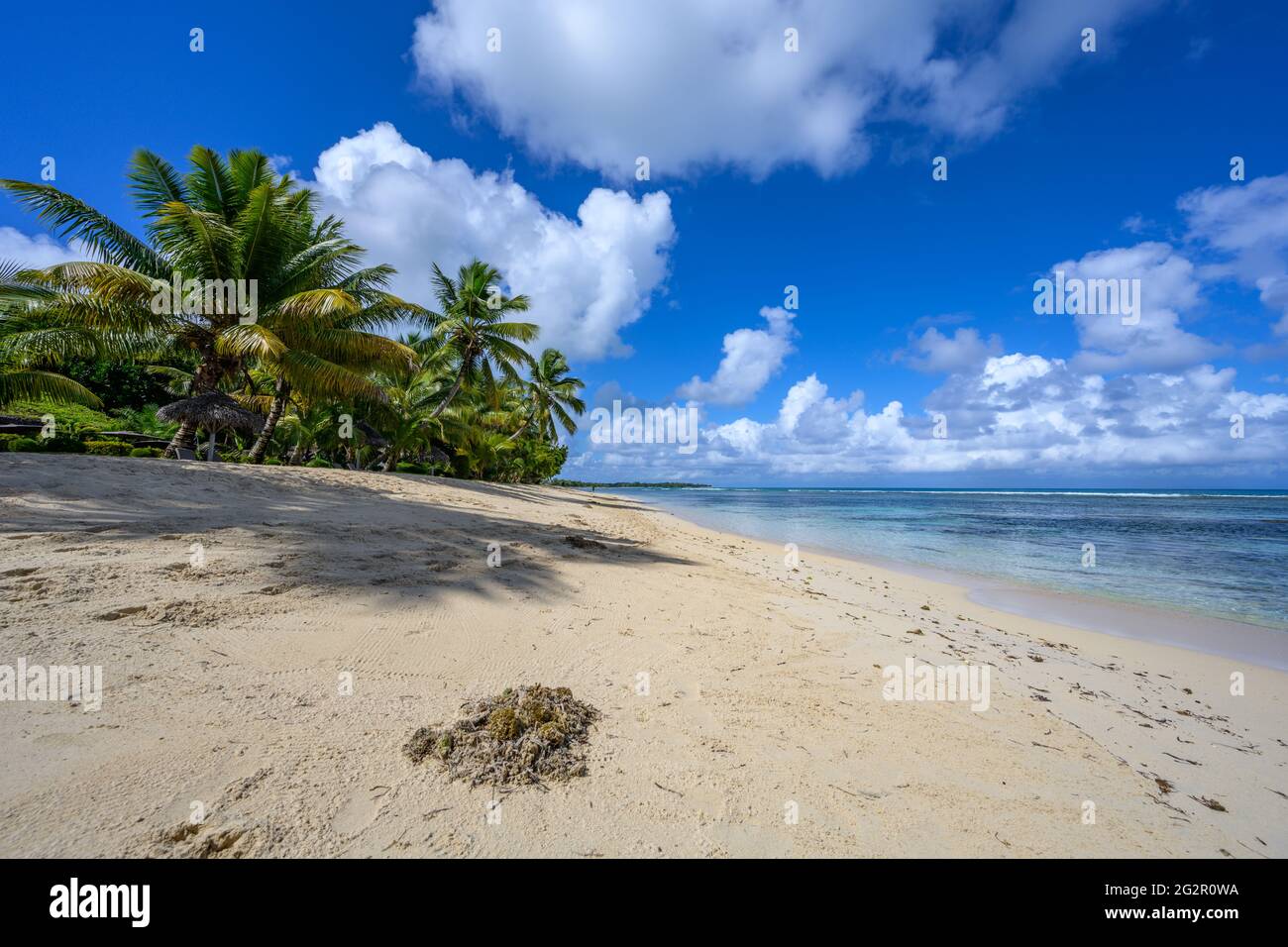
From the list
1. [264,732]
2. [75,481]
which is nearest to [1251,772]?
[264,732]

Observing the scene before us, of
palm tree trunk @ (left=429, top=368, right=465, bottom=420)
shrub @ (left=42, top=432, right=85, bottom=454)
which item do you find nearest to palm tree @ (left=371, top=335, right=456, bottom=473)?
palm tree trunk @ (left=429, top=368, right=465, bottom=420)

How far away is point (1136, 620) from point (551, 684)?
10256 mm

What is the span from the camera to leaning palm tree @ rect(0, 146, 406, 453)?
37.6 ft

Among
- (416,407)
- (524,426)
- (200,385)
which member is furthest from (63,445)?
(524,426)

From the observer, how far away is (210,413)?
540 inches

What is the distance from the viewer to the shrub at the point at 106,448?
584 inches

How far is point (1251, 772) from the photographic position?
3527mm

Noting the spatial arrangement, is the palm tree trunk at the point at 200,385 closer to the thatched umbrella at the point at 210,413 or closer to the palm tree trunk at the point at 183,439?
the palm tree trunk at the point at 183,439

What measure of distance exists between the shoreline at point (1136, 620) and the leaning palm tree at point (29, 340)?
21267 millimetres

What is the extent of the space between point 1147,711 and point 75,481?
569 inches

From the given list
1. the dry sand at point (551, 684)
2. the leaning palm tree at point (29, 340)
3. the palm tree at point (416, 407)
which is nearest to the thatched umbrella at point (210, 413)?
the leaning palm tree at point (29, 340)

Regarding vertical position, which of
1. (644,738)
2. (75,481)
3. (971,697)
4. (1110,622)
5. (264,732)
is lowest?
(1110,622)

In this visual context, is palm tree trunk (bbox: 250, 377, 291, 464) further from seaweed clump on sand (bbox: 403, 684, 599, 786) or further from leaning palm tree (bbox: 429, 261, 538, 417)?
seaweed clump on sand (bbox: 403, 684, 599, 786)
